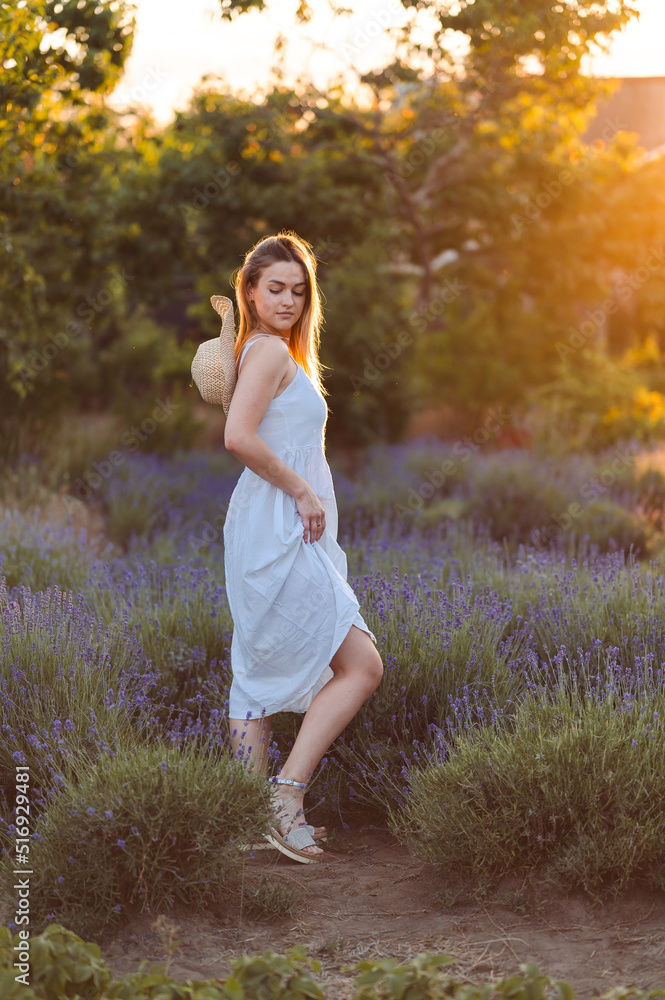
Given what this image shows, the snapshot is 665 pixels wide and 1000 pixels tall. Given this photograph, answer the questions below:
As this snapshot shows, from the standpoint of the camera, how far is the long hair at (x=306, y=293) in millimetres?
3588

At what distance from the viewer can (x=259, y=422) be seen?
341 centimetres

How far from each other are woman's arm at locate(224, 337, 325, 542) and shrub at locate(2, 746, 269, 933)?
35.5 inches

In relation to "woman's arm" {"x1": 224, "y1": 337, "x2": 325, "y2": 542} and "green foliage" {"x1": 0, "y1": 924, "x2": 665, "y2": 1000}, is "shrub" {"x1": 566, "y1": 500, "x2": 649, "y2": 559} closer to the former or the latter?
"woman's arm" {"x1": 224, "y1": 337, "x2": 325, "y2": 542}

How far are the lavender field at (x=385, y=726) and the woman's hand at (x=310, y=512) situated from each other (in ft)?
2.46

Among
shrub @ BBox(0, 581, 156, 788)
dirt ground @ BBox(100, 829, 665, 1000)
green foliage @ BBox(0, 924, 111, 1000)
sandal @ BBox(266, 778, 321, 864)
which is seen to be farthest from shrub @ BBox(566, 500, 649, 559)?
green foliage @ BBox(0, 924, 111, 1000)

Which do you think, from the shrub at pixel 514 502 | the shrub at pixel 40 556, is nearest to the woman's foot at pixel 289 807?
the shrub at pixel 40 556

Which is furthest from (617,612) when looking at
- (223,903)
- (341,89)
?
(341,89)

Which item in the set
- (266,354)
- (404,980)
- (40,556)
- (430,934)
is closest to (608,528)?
(40,556)

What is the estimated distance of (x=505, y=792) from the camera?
3164 mm

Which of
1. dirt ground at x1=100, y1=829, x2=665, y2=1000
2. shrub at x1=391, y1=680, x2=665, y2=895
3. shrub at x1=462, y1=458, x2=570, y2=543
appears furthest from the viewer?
shrub at x1=462, y1=458, x2=570, y2=543

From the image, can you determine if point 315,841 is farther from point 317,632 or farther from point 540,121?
point 540,121

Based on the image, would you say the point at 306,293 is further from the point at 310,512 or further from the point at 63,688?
the point at 63,688

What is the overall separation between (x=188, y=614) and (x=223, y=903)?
5.62ft

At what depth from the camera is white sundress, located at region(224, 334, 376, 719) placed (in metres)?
3.48
